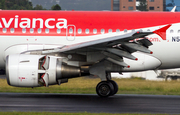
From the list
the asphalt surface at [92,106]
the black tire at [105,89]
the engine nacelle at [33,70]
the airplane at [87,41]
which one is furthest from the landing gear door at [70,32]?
the asphalt surface at [92,106]

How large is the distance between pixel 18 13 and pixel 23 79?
4021 millimetres

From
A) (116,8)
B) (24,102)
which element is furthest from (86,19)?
(116,8)

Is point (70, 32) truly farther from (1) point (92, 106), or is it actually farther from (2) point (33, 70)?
(1) point (92, 106)

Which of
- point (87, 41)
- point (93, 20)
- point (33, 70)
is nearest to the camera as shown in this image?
point (33, 70)

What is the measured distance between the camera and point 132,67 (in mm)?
15625

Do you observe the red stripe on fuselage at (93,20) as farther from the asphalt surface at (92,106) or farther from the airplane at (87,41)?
the asphalt surface at (92,106)

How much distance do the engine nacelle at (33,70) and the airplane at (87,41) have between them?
48mm

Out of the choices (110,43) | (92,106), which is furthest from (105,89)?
(92,106)

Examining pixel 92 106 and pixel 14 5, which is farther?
pixel 14 5

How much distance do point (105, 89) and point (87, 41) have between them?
2.33 metres

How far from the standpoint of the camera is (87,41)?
15.7 metres

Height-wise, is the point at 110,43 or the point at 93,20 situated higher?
the point at 93,20

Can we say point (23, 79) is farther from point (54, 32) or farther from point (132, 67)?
point (132, 67)

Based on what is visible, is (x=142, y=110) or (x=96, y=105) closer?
(x=142, y=110)
